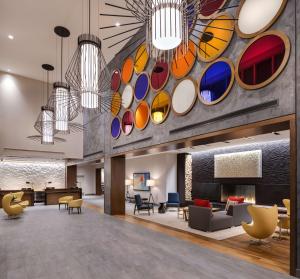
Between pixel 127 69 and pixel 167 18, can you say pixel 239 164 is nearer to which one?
pixel 127 69

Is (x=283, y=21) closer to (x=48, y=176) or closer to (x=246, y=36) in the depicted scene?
(x=246, y=36)

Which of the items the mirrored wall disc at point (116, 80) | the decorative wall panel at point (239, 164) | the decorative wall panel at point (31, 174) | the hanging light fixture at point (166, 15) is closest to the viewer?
the hanging light fixture at point (166, 15)

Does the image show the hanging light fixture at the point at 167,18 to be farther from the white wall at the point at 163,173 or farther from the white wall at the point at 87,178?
the white wall at the point at 87,178

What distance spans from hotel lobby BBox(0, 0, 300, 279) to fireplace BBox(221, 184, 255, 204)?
0.07 m

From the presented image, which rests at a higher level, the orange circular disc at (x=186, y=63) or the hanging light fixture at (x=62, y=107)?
the orange circular disc at (x=186, y=63)

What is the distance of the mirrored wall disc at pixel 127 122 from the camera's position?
908 centimetres

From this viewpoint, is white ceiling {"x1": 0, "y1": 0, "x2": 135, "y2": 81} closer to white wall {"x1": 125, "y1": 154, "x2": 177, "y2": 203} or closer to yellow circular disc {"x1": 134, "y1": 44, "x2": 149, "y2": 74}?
yellow circular disc {"x1": 134, "y1": 44, "x2": 149, "y2": 74}

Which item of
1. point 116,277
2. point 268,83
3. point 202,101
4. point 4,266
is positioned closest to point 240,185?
point 202,101

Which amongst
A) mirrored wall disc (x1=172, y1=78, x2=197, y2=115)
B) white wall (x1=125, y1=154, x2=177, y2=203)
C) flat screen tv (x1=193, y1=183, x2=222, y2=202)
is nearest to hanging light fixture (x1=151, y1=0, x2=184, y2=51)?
mirrored wall disc (x1=172, y1=78, x2=197, y2=115)

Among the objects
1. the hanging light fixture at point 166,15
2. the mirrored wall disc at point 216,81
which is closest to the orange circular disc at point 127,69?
the mirrored wall disc at point 216,81

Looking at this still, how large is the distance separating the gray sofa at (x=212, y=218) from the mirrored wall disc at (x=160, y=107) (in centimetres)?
299

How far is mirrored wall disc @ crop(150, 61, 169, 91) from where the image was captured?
7254 mm

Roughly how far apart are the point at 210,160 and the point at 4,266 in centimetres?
1006

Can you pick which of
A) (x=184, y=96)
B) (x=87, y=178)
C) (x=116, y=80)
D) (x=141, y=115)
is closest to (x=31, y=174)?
(x=87, y=178)
